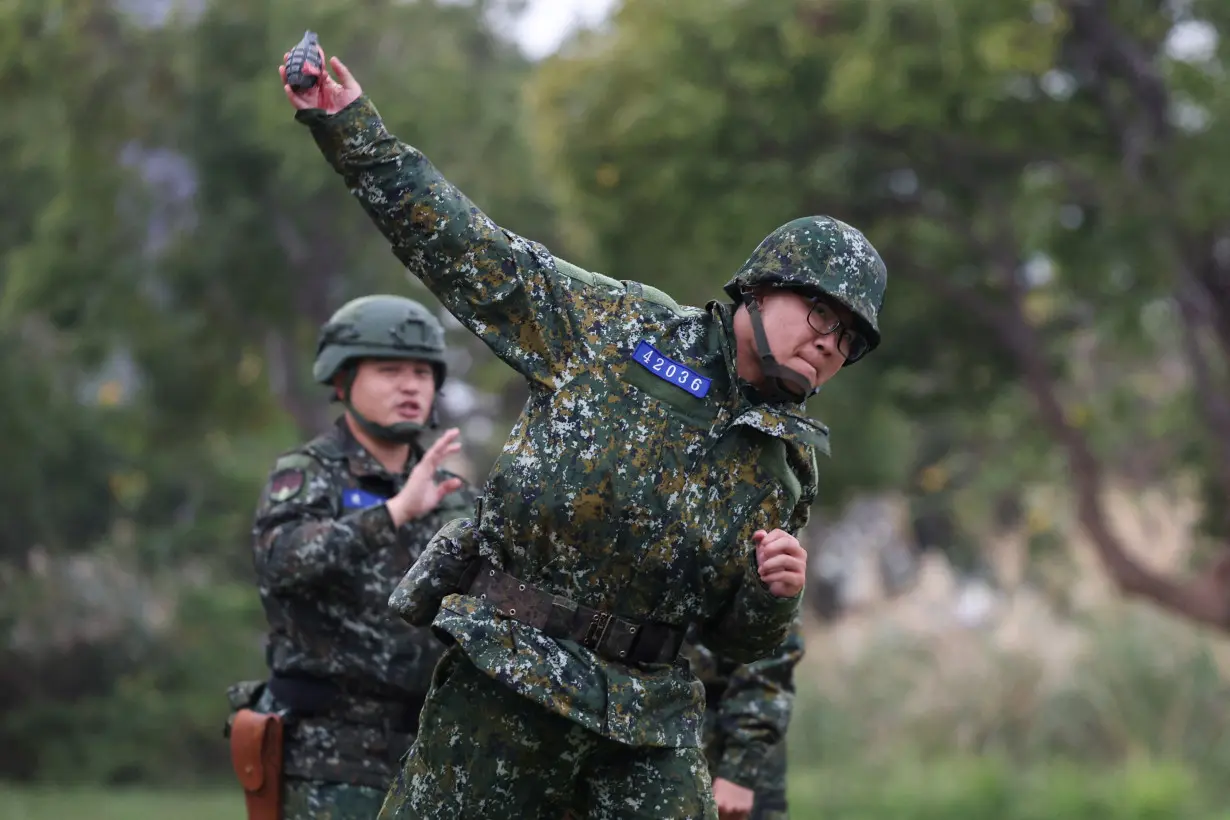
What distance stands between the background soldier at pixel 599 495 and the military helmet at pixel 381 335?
1.97 meters

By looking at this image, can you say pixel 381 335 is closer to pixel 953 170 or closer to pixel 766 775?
pixel 766 775

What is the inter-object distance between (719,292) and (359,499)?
40.3 feet

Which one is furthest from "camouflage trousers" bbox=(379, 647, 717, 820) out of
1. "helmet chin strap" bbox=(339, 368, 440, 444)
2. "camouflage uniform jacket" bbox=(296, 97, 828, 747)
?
"helmet chin strap" bbox=(339, 368, 440, 444)

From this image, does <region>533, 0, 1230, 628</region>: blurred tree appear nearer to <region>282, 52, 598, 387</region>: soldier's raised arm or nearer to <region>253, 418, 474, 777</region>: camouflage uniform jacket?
<region>253, 418, 474, 777</region>: camouflage uniform jacket

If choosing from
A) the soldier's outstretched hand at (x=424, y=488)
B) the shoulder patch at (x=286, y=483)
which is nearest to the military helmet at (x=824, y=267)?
the soldier's outstretched hand at (x=424, y=488)

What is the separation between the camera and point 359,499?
6.72m

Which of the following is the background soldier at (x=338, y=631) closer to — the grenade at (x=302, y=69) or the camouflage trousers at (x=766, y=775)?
the camouflage trousers at (x=766, y=775)

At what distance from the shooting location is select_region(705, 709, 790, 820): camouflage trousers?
22.5 ft

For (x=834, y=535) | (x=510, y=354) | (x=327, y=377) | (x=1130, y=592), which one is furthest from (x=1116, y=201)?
(x=834, y=535)

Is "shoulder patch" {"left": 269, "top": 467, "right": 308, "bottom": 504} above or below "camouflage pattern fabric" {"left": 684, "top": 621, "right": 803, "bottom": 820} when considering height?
above

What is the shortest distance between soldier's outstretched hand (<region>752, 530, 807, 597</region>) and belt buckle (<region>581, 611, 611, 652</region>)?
399 millimetres

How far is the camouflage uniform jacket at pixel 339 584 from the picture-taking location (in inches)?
248

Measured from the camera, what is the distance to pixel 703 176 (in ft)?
53.5

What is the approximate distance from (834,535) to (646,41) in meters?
16.9
